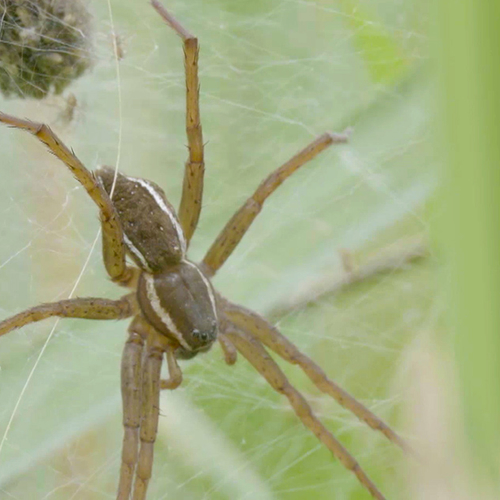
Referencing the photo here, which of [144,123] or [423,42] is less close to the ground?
[423,42]

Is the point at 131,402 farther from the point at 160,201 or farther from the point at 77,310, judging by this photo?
the point at 160,201

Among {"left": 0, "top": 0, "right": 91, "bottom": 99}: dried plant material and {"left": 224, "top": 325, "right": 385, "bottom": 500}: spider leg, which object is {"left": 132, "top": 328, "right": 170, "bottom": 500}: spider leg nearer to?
{"left": 224, "top": 325, "right": 385, "bottom": 500}: spider leg

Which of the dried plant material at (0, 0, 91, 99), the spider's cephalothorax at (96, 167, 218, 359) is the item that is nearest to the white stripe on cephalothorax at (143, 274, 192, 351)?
the spider's cephalothorax at (96, 167, 218, 359)

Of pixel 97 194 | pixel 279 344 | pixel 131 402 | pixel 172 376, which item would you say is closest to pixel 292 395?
pixel 279 344

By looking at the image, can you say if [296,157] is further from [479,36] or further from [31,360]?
[479,36]

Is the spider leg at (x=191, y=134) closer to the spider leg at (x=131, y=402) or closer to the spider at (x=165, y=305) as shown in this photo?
the spider at (x=165, y=305)

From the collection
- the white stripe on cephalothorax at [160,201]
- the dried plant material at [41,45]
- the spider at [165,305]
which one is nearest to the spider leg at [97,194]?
the spider at [165,305]

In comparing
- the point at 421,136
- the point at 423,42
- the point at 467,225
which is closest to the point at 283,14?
the point at 423,42
